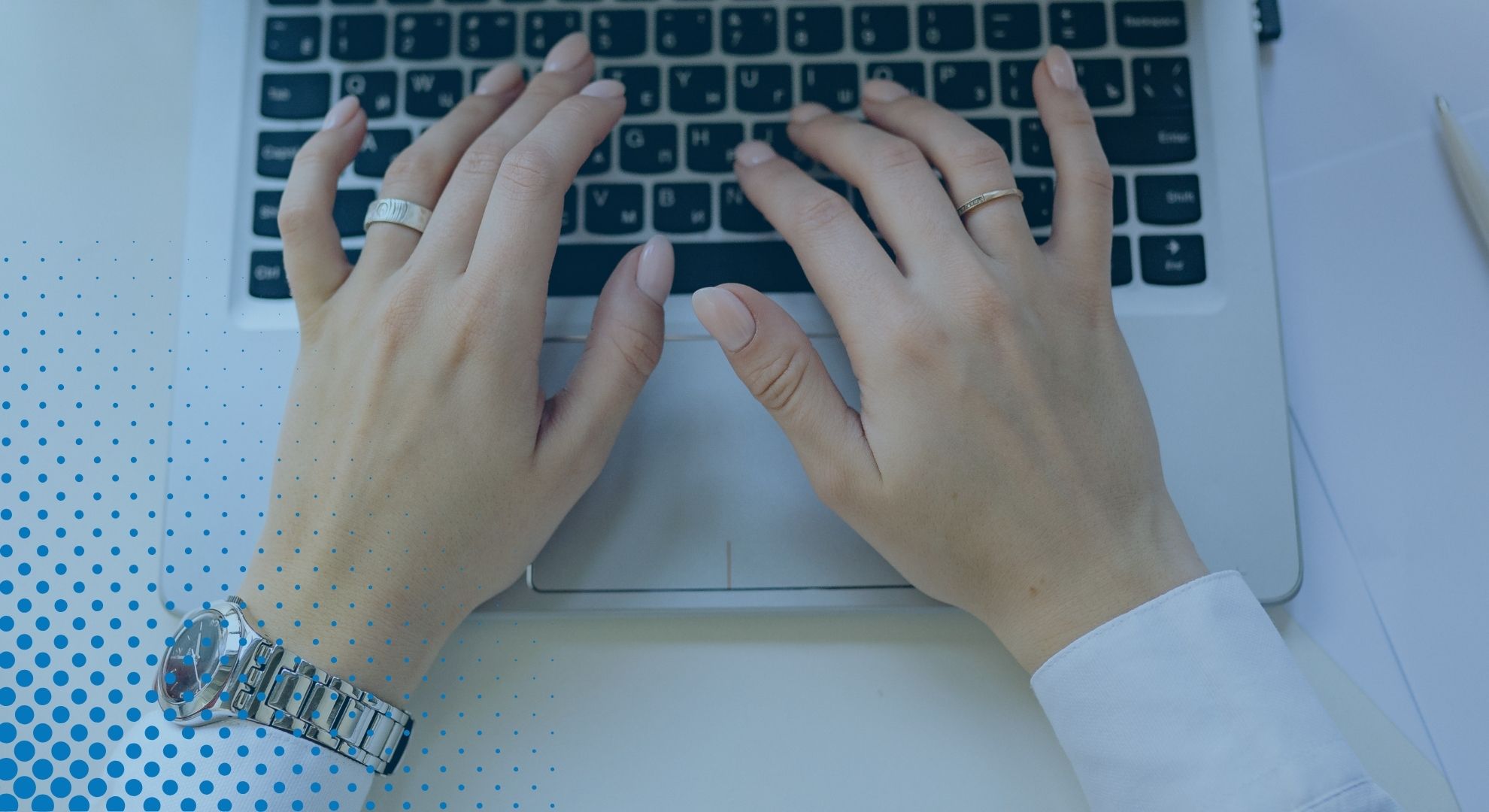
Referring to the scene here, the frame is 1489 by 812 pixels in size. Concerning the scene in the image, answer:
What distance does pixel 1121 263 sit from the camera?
20.0 inches

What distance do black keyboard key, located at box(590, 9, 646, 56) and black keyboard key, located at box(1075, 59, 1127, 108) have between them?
0.82 feet

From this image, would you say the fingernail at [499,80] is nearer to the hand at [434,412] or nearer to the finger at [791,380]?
the hand at [434,412]

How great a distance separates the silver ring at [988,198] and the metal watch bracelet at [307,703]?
39cm

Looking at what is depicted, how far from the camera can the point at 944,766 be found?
0.48m

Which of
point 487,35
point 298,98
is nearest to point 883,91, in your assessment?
point 487,35

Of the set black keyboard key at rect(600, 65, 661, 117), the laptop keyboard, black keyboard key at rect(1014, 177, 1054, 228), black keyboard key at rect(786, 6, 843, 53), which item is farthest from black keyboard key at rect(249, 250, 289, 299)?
black keyboard key at rect(1014, 177, 1054, 228)

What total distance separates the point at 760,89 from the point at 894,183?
10cm

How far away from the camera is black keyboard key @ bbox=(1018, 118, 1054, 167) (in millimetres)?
519

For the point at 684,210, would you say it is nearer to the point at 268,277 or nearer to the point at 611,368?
the point at 611,368

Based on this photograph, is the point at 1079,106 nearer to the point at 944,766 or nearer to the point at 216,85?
the point at 944,766

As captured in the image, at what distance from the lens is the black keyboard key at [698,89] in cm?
52

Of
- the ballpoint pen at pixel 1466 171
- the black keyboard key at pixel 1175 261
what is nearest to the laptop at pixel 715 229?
the black keyboard key at pixel 1175 261

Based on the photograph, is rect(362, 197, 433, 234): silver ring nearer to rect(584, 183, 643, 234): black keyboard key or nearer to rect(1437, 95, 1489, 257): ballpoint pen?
rect(584, 183, 643, 234): black keyboard key

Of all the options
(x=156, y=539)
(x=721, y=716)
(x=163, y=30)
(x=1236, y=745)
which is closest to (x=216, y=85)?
(x=163, y=30)
